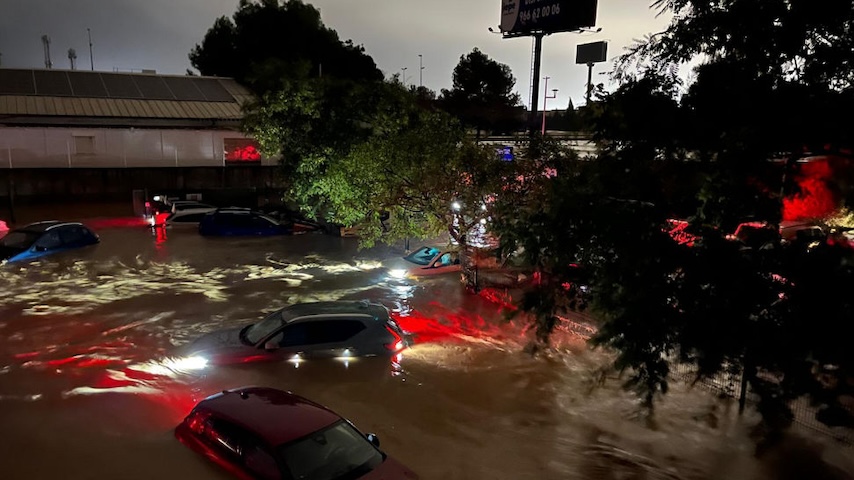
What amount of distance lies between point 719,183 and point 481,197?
8.98m

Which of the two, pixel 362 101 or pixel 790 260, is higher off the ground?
pixel 362 101

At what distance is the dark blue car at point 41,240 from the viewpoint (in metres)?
18.1

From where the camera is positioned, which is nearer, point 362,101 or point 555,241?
point 555,241

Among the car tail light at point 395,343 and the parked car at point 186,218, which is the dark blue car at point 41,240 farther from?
the car tail light at point 395,343

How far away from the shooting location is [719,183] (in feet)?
18.9

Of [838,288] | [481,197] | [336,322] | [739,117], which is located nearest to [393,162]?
[481,197]

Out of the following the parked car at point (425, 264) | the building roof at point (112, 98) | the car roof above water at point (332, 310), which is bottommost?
the parked car at point (425, 264)

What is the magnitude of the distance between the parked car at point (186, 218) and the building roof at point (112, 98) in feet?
30.1

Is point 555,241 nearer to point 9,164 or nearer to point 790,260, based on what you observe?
point 790,260

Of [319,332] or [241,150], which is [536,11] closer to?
[241,150]

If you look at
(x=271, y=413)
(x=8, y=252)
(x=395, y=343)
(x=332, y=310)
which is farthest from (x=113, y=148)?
(x=271, y=413)

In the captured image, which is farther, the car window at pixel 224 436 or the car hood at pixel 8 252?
the car hood at pixel 8 252

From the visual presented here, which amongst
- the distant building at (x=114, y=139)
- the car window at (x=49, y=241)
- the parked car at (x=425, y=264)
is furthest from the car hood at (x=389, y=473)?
the distant building at (x=114, y=139)

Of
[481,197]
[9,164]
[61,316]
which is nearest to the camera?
[61,316]
